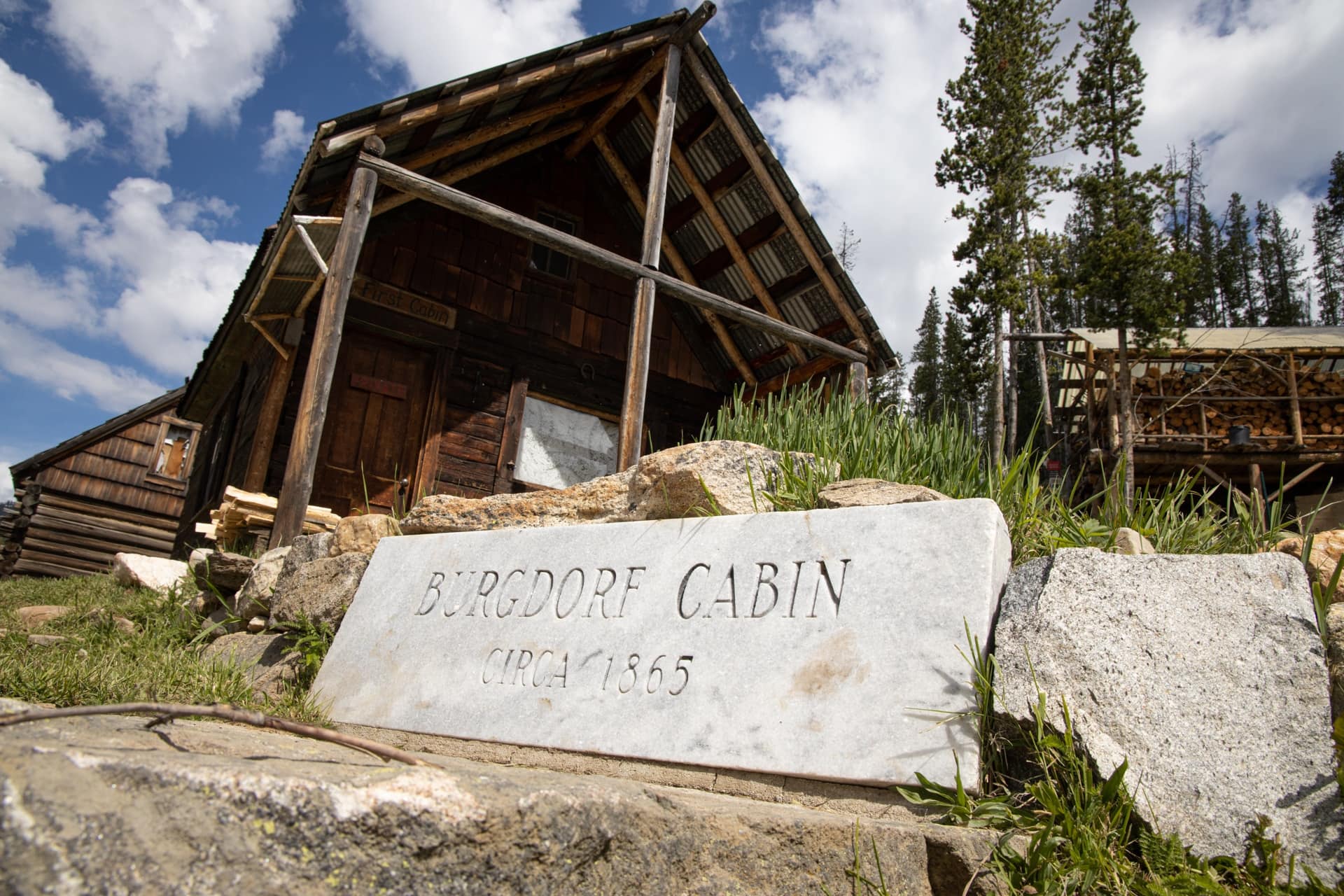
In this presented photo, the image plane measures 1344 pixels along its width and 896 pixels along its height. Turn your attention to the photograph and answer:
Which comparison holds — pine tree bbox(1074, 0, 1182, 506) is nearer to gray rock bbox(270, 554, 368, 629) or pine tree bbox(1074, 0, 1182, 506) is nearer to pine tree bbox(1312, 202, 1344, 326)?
gray rock bbox(270, 554, 368, 629)

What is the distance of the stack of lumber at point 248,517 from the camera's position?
253 inches

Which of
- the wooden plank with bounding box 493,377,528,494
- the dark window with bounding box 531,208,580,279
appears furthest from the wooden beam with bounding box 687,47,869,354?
the wooden plank with bounding box 493,377,528,494

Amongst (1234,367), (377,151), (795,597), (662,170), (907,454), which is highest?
(1234,367)

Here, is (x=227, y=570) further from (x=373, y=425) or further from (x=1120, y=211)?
(x=1120, y=211)

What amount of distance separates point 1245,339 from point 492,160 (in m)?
14.9

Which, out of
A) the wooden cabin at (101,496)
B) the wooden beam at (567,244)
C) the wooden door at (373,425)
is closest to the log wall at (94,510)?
the wooden cabin at (101,496)

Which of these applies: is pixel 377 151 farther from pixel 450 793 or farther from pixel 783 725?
pixel 450 793

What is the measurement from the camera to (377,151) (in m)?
6.29

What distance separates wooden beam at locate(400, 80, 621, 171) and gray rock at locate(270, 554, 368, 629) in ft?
15.7

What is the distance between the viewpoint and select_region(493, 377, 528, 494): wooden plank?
9414 mm

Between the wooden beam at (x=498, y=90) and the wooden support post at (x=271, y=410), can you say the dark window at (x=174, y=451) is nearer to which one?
the wooden support post at (x=271, y=410)

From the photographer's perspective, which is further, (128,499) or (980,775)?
(128,499)

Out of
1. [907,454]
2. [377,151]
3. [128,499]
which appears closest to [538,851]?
[907,454]

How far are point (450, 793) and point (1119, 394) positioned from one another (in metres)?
16.6
